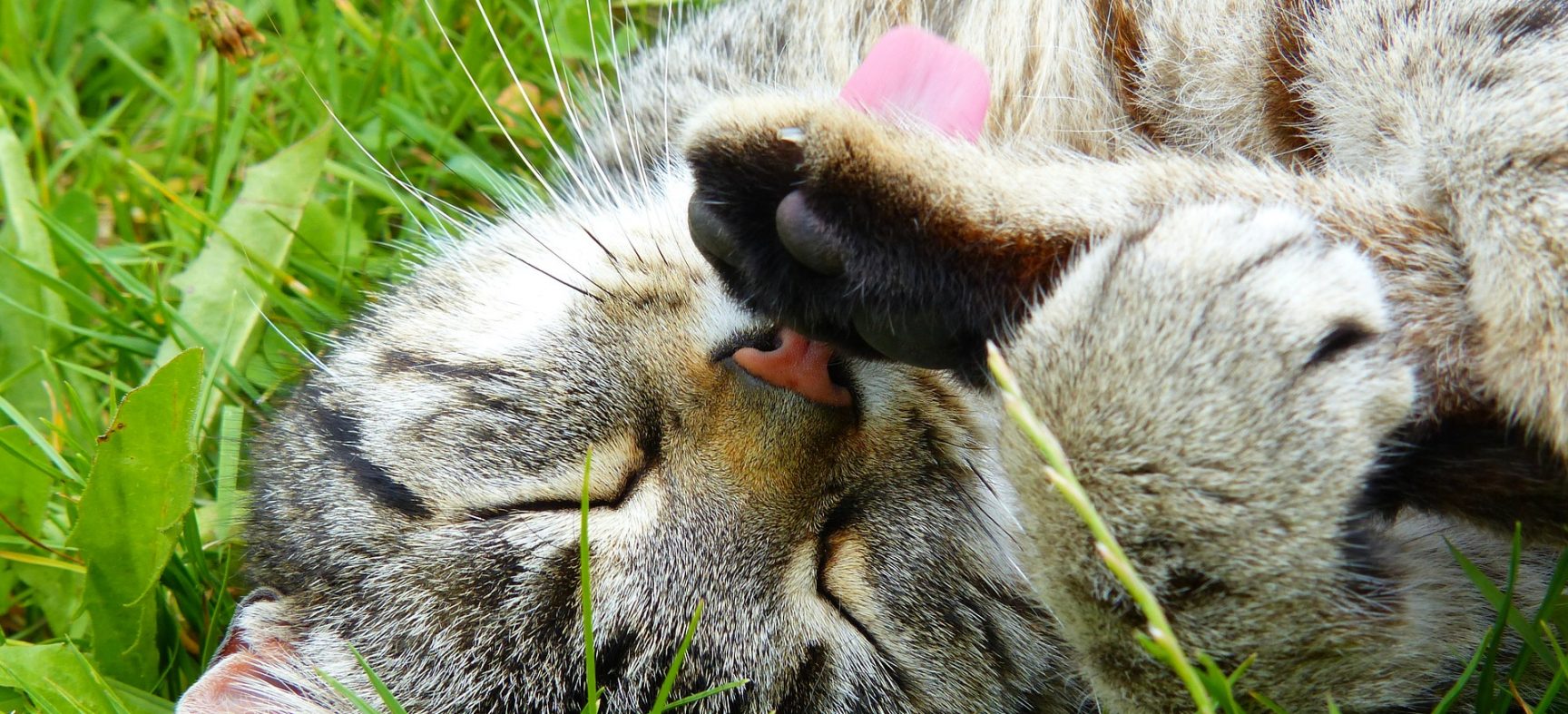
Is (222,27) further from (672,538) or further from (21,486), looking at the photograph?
(672,538)

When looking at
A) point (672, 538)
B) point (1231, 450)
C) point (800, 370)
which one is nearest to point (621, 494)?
point (672, 538)

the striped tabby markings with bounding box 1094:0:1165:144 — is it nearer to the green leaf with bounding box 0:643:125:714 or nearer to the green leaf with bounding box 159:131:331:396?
the green leaf with bounding box 159:131:331:396

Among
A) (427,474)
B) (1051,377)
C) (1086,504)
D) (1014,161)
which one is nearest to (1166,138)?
(1014,161)

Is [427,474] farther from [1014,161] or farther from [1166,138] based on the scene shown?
[1166,138]

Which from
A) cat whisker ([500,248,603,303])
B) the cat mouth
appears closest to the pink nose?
the cat mouth

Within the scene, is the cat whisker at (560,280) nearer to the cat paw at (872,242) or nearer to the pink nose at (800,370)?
the pink nose at (800,370)

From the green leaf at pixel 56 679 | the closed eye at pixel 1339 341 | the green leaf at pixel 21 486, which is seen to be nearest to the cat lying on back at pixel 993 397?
the closed eye at pixel 1339 341
